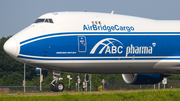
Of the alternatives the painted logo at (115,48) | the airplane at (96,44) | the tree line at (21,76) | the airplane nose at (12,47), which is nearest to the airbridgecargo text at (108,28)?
the airplane at (96,44)

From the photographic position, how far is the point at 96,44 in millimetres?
25266

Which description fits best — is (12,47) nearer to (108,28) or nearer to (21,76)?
(108,28)

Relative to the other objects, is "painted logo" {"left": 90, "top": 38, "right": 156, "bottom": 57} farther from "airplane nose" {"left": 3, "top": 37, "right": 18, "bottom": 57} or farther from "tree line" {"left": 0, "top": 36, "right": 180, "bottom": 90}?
"tree line" {"left": 0, "top": 36, "right": 180, "bottom": 90}

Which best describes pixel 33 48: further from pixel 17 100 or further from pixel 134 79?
pixel 134 79

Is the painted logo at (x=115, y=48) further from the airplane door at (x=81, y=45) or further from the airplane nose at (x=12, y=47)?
the airplane nose at (x=12, y=47)

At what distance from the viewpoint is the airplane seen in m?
24.5

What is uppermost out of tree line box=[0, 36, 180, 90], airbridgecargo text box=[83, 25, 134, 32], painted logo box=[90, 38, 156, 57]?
airbridgecargo text box=[83, 25, 134, 32]

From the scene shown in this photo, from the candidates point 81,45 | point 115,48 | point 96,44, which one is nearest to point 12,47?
point 81,45

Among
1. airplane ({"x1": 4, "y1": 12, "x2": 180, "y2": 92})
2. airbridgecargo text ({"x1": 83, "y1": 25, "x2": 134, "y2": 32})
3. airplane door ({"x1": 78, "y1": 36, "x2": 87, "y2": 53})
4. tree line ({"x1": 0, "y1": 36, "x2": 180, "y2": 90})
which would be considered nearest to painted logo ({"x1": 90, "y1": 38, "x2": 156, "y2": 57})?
airplane ({"x1": 4, "y1": 12, "x2": 180, "y2": 92})

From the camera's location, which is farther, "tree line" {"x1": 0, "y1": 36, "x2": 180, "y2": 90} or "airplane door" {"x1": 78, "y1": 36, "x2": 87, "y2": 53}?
"tree line" {"x1": 0, "y1": 36, "x2": 180, "y2": 90}

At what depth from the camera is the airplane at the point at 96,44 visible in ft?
80.5

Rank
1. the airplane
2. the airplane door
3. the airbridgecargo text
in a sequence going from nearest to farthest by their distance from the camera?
the airplane, the airplane door, the airbridgecargo text

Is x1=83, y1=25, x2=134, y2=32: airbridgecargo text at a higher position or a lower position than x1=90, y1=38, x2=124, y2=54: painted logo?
higher

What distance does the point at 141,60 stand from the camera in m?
26.0
